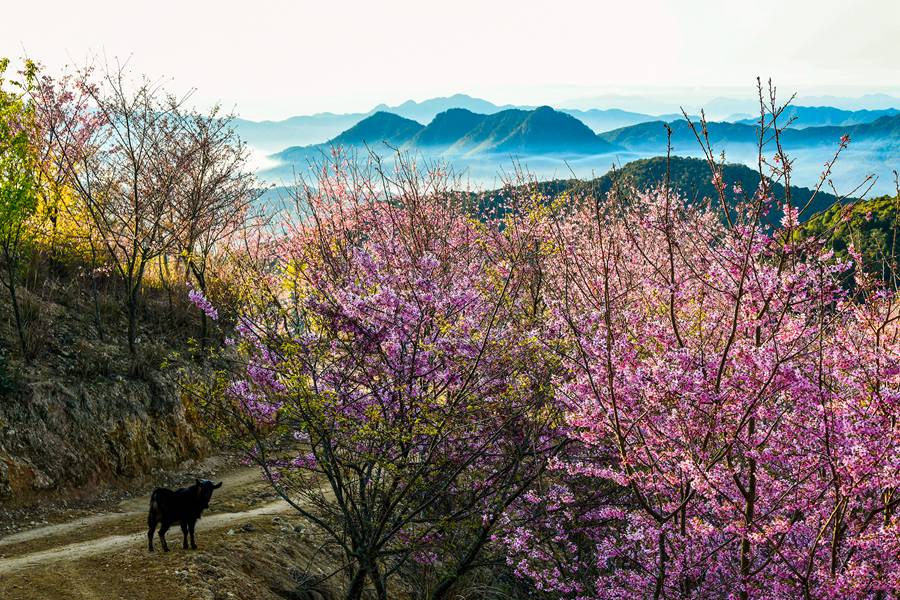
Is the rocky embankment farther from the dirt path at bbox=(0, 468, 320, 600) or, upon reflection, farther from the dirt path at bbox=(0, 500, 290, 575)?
the dirt path at bbox=(0, 500, 290, 575)

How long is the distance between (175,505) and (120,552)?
42.8 inches

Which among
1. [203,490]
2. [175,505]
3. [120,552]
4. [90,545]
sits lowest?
[90,545]

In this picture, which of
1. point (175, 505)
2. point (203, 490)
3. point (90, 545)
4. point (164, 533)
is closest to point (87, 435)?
point (90, 545)

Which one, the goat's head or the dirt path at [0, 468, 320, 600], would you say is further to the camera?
the goat's head

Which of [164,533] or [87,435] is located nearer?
[164,533]

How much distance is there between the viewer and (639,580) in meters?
7.65

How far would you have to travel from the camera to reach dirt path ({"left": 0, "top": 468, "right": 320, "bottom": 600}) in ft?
24.9

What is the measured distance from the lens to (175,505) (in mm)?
8383

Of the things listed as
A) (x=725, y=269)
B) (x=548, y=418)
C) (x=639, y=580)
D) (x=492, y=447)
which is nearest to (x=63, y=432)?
(x=492, y=447)

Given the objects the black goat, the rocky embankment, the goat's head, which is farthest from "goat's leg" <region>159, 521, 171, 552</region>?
the rocky embankment

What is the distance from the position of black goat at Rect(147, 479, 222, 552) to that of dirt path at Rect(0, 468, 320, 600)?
434 millimetres

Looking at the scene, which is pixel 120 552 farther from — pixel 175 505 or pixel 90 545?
pixel 90 545

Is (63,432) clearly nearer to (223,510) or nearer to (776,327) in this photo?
(223,510)

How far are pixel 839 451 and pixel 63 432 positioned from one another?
43.7ft
